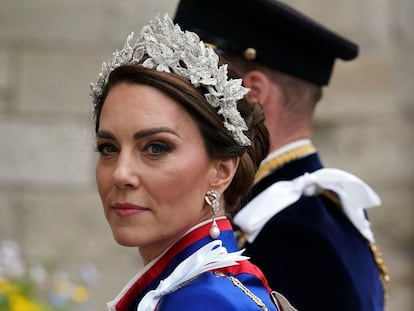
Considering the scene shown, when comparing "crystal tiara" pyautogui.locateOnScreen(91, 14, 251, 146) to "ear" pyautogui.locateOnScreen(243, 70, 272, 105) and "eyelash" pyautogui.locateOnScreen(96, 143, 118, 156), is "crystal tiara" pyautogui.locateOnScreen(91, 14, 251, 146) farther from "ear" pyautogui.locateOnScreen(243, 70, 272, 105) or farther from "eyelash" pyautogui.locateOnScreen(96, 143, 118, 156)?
"ear" pyautogui.locateOnScreen(243, 70, 272, 105)

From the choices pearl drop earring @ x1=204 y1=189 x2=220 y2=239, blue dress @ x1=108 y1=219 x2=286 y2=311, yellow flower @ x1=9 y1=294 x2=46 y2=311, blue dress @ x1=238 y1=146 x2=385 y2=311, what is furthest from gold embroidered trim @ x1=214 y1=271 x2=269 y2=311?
yellow flower @ x1=9 y1=294 x2=46 y2=311

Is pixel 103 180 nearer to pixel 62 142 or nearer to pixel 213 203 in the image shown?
pixel 213 203

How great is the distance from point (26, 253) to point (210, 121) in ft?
8.77

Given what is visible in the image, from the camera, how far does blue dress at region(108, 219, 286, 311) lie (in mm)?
2074

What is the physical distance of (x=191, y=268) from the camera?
7.06 ft

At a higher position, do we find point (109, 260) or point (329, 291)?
point (329, 291)

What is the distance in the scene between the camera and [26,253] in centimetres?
475

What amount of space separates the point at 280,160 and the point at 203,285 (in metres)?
1.12

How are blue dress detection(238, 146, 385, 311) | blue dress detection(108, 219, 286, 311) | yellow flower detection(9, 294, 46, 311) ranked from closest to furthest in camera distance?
blue dress detection(108, 219, 286, 311)
blue dress detection(238, 146, 385, 311)
yellow flower detection(9, 294, 46, 311)

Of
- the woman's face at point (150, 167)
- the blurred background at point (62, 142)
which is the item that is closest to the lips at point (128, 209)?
the woman's face at point (150, 167)

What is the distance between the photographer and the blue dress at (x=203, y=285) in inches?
81.7

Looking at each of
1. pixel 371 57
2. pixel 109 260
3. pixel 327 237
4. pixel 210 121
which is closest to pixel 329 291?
pixel 327 237

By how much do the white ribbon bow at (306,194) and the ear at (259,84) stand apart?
26cm

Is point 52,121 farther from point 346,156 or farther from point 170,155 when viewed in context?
point 170,155
